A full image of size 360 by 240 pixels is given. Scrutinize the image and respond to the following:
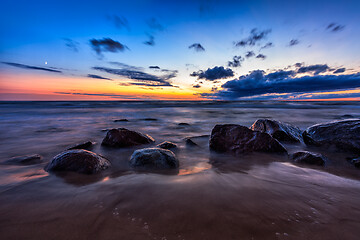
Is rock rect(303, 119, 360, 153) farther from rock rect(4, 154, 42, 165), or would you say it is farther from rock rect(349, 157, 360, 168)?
rock rect(4, 154, 42, 165)

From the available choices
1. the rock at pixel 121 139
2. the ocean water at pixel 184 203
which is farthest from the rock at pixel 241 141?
the rock at pixel 121 139

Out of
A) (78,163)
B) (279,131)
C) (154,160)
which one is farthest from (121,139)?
(279,131)

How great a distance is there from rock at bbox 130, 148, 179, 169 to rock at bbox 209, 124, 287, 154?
51.1 inches

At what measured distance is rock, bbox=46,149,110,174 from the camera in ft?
7.16

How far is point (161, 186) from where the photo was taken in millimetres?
1831

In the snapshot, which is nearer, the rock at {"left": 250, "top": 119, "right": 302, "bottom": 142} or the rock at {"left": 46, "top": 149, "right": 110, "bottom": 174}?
the rock at {"left": 46, "top": 149, "right": 110, "bottom": 174}

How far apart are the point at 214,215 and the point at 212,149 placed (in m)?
2.19

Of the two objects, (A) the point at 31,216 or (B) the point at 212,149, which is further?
(B) the point at 212,149

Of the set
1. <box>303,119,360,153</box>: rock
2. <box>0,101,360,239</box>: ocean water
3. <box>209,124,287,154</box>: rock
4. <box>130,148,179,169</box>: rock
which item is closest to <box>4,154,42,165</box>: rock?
<box>0,101,360,239</box>: ocean water

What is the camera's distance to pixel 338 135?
11.3ft

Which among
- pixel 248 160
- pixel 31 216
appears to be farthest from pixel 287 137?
pixel 31 216

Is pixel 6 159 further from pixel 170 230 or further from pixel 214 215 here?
pixel 214 215

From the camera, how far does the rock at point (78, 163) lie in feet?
7.16

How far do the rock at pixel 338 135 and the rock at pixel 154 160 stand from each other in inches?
134
